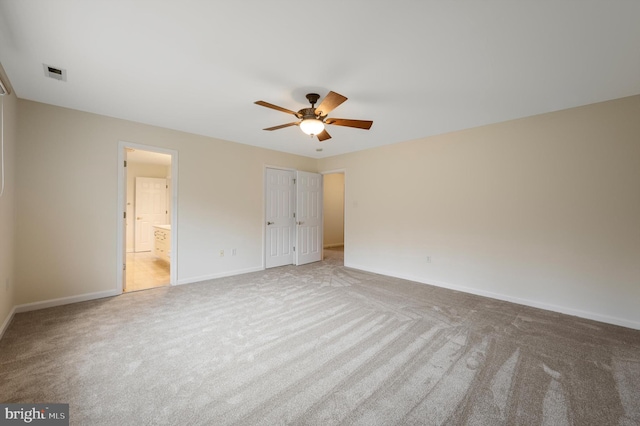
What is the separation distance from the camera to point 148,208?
7.16 meters

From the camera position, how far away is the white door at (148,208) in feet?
22.9

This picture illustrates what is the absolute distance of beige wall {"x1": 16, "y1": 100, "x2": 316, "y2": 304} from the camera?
2.98m

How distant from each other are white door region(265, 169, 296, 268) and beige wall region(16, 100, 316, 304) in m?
1.01

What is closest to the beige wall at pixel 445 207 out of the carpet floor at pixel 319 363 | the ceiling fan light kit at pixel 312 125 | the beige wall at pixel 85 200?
the beige wall at pixel 85 200

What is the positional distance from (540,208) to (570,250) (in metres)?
0.59

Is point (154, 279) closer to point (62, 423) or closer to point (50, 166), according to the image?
point (50, 166)

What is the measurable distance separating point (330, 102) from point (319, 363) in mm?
2309

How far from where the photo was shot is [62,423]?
4.66 feet

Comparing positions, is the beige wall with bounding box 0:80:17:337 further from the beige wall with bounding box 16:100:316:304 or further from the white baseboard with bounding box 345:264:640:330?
the white baseboard with bounding box 345:264:640:330

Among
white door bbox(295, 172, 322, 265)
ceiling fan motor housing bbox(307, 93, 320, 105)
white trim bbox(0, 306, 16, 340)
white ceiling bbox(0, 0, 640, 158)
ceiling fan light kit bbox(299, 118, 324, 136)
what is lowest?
white trim bbox(0, 306, 16, 340)

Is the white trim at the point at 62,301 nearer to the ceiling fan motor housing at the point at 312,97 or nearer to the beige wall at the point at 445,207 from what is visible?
the beige wall at the point at 445,207

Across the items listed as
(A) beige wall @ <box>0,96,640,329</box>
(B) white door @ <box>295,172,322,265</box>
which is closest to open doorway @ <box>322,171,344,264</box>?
(B) white door @ <box>295,172,322,265</box>

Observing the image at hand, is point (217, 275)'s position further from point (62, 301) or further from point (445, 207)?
point (445, 207)

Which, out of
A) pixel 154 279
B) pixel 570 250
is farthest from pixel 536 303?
pixel 154 279
